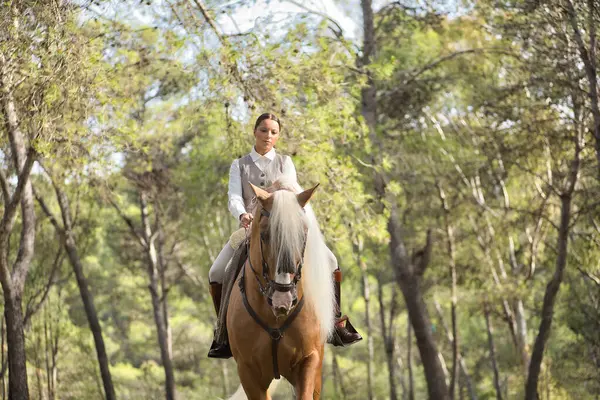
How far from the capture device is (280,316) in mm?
6449

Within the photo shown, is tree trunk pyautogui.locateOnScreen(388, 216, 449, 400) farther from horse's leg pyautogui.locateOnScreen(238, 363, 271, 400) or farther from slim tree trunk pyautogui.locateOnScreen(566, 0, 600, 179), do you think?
horse's leg pyautogui.locateOnScreen(238, 363, 271, 400)

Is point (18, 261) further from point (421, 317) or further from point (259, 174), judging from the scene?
point (421, 317)

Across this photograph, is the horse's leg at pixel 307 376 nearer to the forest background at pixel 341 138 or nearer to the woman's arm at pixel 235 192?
the woman's arm at pixel 235 192

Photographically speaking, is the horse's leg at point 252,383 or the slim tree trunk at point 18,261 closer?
the horse's leg at point 252,383

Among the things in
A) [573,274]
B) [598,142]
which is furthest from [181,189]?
[598,142]

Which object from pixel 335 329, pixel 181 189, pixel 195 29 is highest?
pixel 181 189

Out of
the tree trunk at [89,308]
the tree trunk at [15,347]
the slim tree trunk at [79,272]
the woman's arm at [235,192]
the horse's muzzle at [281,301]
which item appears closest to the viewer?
the horse's muzzle at [281,301]

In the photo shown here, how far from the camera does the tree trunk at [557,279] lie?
54.9ft

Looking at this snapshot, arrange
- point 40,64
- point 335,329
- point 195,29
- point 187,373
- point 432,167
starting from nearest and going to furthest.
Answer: point 335,329 → point 40,64 → point 195,29 → point 432,167 → point 187,373

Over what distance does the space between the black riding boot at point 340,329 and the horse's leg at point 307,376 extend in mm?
827

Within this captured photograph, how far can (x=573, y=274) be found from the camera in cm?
2978

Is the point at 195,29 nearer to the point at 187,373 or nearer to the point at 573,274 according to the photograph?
the point at 573,274

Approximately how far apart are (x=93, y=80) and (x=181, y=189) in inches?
761

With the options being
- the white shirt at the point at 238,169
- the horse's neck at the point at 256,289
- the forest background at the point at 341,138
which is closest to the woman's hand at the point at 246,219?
the horse's neck at the point at 256,289
